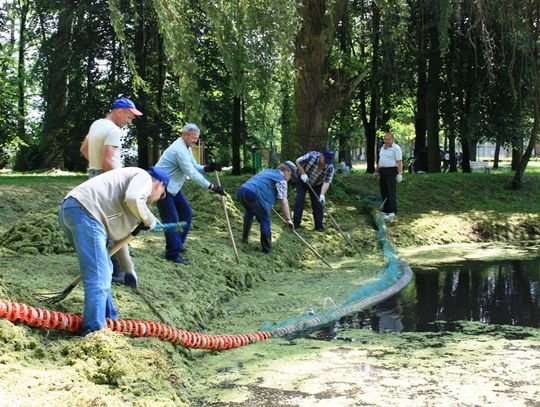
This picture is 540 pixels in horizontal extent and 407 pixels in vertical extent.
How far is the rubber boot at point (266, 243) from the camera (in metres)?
9.11

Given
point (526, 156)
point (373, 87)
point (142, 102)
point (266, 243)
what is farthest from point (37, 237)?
point (373, 87)

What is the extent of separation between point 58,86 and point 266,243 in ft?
41.4

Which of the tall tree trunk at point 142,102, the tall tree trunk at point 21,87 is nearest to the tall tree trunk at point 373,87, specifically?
the tall tree trunk at point 142,102

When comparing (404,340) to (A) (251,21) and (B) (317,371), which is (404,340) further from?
(A) (251,21)

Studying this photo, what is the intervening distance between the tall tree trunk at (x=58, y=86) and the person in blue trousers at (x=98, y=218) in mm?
15322

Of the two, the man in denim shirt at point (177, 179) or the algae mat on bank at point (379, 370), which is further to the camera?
the man in denim shirt at point (177, 179)

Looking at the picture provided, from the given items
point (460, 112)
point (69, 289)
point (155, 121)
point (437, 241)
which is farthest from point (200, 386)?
point (460, 112)

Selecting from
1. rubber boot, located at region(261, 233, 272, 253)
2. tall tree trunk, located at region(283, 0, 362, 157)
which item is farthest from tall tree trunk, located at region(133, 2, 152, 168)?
rubber boot, located at region(261, 233, 272, 253)

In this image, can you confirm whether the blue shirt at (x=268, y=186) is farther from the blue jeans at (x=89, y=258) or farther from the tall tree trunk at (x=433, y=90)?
the tall tree trunk at (x=433, y=90)

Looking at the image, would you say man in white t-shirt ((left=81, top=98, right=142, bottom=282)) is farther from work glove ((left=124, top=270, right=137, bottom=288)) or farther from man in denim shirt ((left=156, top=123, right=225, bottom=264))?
man in denim shirt ((left=156, top=123, right=225, bottom=264))

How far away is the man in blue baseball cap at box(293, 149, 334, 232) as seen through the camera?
10.9 meters

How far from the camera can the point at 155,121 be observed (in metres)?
19.1

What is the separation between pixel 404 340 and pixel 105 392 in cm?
292

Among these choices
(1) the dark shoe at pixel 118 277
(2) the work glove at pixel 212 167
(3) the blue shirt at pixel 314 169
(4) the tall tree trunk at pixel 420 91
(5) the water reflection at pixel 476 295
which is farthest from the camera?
(4) the tall tree trunk at pixel 420 91
